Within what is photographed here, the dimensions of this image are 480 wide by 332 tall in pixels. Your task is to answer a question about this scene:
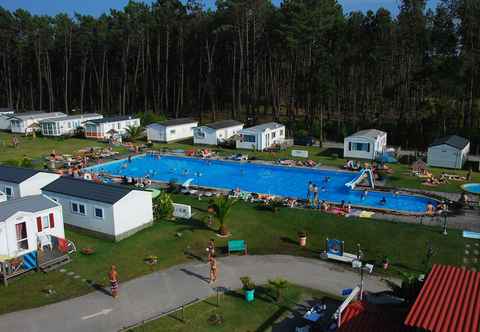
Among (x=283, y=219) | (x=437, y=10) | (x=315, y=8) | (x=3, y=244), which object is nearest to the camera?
(x=3, y=244)

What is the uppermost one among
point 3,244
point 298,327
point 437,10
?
point 437,10

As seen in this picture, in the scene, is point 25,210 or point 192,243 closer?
point 25,210

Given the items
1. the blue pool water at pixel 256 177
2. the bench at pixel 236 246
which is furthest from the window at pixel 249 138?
the bench at pixel 236 246

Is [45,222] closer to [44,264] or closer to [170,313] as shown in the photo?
[44,264]

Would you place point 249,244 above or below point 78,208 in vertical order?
below

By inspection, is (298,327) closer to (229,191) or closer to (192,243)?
(192,243)

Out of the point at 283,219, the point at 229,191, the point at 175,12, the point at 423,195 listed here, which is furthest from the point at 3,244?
the point at 175,12

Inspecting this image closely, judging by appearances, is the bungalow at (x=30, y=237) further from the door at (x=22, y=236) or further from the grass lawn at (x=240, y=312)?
the grass lawn at (x=240, y=312)

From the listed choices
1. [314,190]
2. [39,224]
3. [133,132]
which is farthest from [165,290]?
[133,132]
